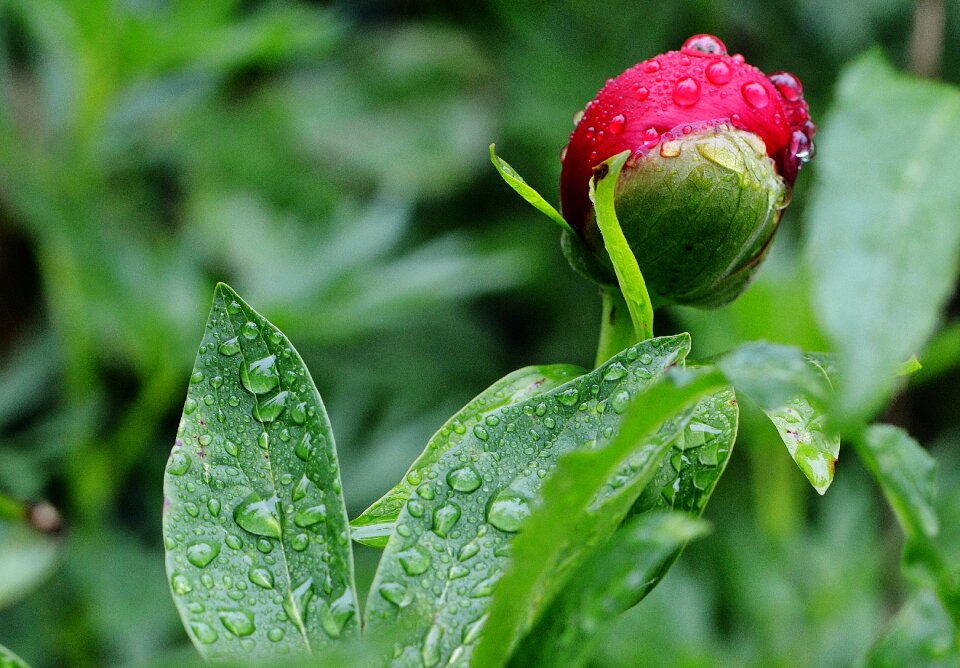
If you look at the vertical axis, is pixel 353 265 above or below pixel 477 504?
below

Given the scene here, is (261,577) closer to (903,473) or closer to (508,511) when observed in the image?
(508,511)

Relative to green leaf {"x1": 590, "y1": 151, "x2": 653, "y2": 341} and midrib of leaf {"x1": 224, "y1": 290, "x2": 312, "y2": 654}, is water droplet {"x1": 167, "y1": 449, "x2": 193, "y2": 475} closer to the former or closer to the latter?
midrib of leaf {"x1": 224, "y1": 290, "x2": 312, "y2": 654}

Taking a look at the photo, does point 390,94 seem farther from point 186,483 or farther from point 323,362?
point 186,483

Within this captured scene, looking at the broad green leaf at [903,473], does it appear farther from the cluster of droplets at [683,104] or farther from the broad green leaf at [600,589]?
the cluster of droplets at [683,104]

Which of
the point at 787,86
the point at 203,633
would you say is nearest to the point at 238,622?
the point at 203,633

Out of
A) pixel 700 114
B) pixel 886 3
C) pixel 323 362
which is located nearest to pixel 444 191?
pixel 323 362

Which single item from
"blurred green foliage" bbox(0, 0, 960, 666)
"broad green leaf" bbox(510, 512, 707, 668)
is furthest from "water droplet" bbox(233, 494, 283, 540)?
"blurred green foliage" bbox(0, 0, 960, 666)

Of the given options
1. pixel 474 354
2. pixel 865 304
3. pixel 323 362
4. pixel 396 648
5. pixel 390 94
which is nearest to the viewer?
pixel 865 304
